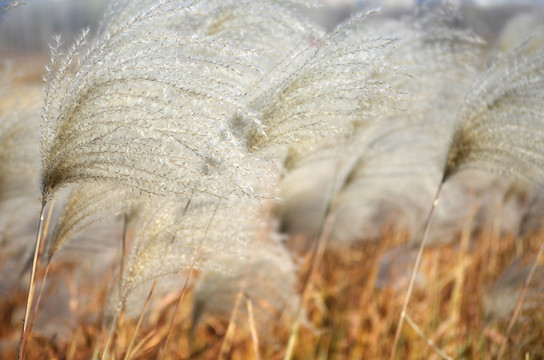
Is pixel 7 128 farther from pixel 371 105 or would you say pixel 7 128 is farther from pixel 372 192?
pixel 372 192

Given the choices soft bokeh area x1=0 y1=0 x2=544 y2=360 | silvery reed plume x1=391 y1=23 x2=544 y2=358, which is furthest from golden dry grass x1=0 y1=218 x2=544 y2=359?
silvery reed plume x1=391 y1=23 x2=544 y2=358

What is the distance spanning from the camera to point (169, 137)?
981 mm

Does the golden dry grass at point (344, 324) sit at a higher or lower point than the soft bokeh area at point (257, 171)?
lower

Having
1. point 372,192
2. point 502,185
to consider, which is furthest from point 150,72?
point 502,185

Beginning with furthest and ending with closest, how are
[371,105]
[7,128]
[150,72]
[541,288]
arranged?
1. [541,288]
2. [7,128]
3. [371,105]
4. [150,72]

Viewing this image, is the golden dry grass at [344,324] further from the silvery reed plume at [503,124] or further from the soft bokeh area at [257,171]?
the silvery reed plume at [503,124]

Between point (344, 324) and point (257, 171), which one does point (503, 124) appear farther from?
point (344, 324)

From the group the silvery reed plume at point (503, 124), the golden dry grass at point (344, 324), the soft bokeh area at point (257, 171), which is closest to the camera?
the soft bokeh area at point (257, 171)

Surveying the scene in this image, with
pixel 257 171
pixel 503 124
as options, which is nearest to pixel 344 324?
pixel 503 124

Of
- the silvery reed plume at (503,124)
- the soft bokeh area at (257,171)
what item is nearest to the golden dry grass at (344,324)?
the soft bokeh area at (257,171)

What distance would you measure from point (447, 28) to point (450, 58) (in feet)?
0.38

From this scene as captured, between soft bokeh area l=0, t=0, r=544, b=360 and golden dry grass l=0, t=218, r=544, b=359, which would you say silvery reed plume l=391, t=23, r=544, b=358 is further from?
golden dry grass l=0, t=218, r=544, b=359

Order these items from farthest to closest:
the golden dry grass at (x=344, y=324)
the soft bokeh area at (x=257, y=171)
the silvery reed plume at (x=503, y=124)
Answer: the golden dry grass at (x=344, y=324)
the silvery reed plume at (x=503, y=124)
the soft bokeh area at (x=257, y=171)

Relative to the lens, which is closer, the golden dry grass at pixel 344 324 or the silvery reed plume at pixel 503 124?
the silvery reed plume at pixel 503 124
